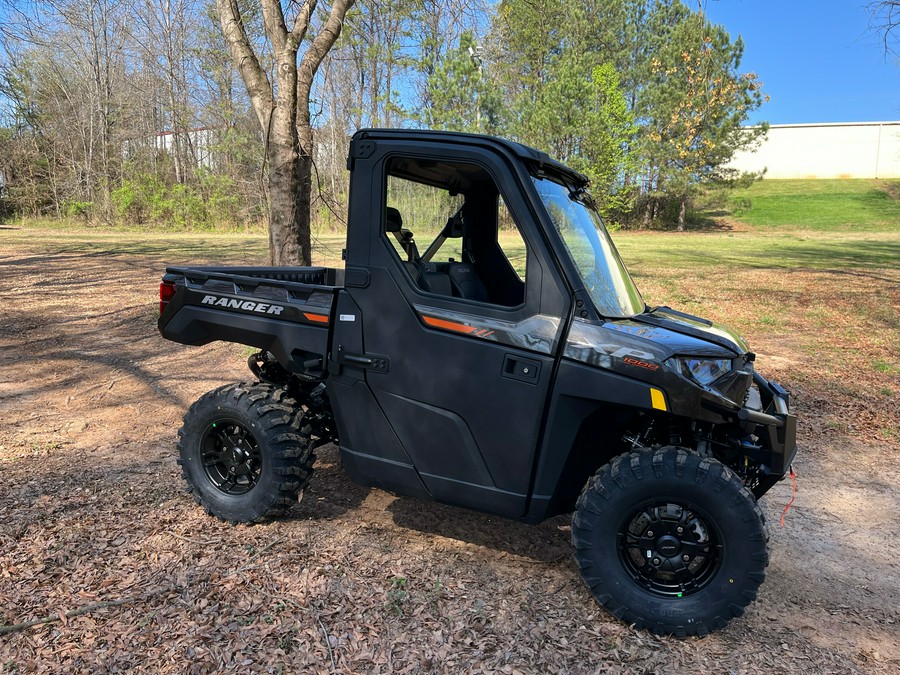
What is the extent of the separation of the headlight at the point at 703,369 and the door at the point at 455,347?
559 mm

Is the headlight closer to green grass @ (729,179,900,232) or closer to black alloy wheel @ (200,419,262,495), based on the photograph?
black alloy wheel @ (200,419,262,495)

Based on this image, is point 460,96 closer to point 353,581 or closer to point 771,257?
point 771,257

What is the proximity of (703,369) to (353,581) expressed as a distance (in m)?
1.96

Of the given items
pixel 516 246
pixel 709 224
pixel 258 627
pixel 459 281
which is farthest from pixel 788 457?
pixel 709 224

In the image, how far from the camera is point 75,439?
516 centimetres

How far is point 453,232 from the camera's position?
379 centimetres

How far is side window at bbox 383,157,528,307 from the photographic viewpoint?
3342mm

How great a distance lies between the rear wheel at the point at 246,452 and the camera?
3588mm

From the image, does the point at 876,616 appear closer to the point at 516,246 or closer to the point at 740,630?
the point at 740,630

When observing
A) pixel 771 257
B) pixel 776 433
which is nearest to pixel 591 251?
pixel 776 433

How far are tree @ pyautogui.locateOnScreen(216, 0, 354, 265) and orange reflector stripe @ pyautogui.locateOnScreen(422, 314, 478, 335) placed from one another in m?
5.82

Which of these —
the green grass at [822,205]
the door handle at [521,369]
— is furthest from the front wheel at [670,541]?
the green grass at [822,205]

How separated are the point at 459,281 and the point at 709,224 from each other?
4845cm

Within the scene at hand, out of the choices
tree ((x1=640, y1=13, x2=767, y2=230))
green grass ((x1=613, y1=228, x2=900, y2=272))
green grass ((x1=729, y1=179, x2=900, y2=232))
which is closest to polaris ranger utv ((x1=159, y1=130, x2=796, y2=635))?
green grass ((x1=613, y1=228, x2=900, y2=272))
